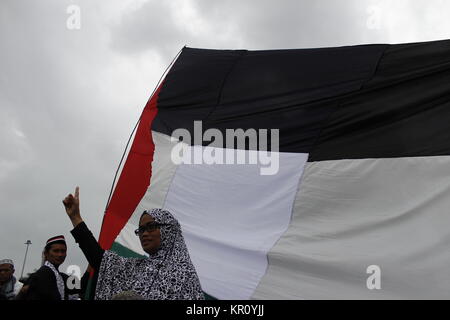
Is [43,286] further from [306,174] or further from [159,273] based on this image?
[306,174]

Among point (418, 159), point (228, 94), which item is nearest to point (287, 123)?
point (228, 94)

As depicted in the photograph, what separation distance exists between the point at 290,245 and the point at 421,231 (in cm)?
91

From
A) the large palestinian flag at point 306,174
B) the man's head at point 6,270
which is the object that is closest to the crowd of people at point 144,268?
the large palestinian flag at point 306,174

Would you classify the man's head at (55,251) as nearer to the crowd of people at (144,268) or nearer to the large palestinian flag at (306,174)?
the crowd of people at (144,268)

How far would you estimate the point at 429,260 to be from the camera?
9.86 feet

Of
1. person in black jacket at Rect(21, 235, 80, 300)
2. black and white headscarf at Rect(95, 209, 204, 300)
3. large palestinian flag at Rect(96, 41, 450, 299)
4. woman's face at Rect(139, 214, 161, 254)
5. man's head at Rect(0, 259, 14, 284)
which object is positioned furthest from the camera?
man's head at Rect(0, 259, 14, 284)

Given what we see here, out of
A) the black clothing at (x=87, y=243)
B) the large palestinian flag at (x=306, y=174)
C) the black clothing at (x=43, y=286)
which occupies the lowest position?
the black clothing at (x=43, y=286)

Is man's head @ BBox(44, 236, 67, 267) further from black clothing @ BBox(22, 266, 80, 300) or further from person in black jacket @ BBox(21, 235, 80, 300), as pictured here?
black clothing @ BBox(22, 266, 80, 300)

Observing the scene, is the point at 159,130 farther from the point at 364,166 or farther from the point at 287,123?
the point at 364,166

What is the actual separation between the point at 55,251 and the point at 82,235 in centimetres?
70

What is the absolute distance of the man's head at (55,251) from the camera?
3.31m

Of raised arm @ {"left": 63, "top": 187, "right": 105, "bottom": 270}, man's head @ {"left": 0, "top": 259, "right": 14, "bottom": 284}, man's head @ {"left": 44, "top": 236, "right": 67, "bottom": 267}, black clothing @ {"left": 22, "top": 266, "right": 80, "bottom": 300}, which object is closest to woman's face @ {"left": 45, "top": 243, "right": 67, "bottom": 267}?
man's head @ {"left": 44, "top": 236, "right": 67, "bottom": 267}

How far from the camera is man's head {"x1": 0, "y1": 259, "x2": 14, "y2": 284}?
14.4ft

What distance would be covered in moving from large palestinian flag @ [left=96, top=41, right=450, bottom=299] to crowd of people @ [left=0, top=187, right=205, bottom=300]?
0.86 metres
